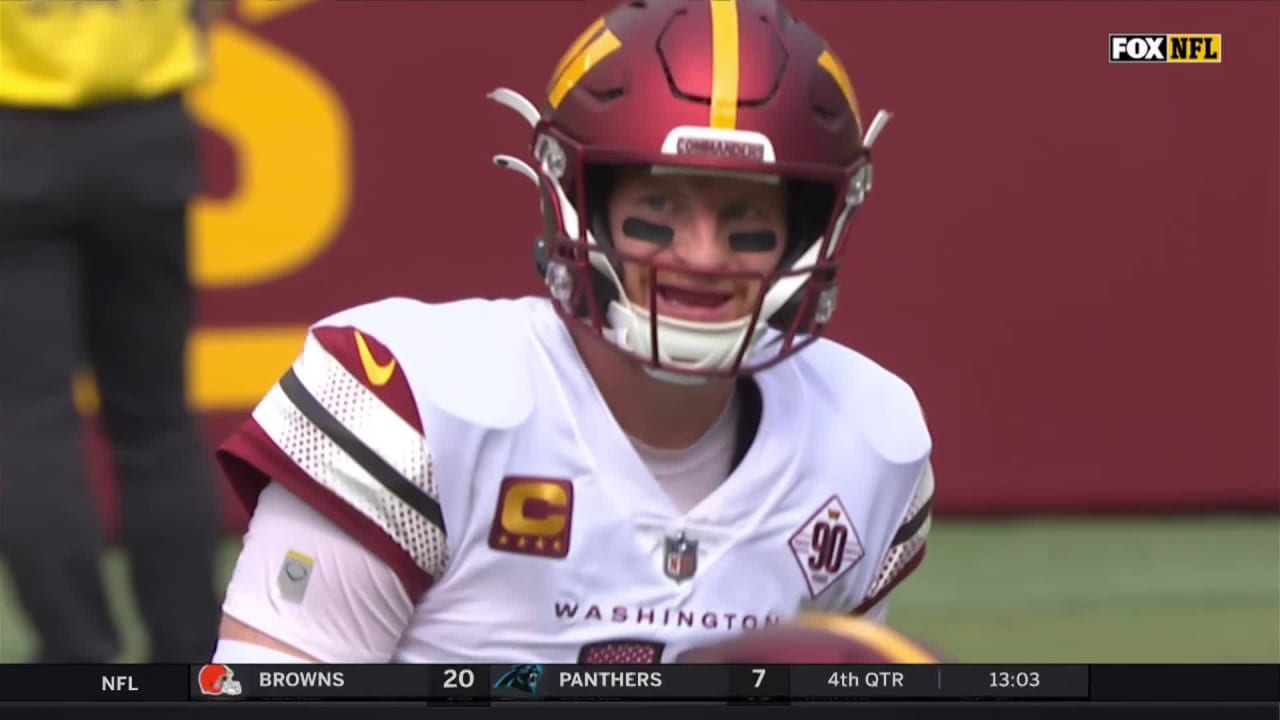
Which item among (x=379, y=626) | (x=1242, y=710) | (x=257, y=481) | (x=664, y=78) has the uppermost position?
(x=664, y=78)

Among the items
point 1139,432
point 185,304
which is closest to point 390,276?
point 185,304

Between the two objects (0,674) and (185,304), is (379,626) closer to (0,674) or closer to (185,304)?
(0,674)

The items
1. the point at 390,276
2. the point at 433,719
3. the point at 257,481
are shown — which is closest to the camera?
the point at 257,481

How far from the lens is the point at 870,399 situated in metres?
1.95

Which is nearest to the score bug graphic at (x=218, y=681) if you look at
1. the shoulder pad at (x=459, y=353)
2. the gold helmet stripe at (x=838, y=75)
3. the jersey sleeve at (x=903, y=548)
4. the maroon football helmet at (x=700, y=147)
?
the shoulder pad at (x=459, y=353)

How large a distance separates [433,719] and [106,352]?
3.23 feet

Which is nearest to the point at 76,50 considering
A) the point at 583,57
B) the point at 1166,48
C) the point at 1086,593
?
the point at 583,57

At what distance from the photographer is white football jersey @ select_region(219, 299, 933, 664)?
176 cm

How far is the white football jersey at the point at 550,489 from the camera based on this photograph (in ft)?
5.76

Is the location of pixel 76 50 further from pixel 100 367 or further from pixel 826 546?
pixel 826 546

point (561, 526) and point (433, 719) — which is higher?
point (561, 526)

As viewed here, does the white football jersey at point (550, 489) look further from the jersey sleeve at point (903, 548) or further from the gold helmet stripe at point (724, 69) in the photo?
the gold helmet stripe at point (724, 69)

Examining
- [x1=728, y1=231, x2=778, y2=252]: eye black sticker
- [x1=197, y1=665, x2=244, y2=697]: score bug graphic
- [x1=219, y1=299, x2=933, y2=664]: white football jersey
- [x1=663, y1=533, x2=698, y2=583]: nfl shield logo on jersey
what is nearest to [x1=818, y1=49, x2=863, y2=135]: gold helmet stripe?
[x1=728, y1=231, x2=778, y2=252]: eye black sticker

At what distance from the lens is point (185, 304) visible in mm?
2771
